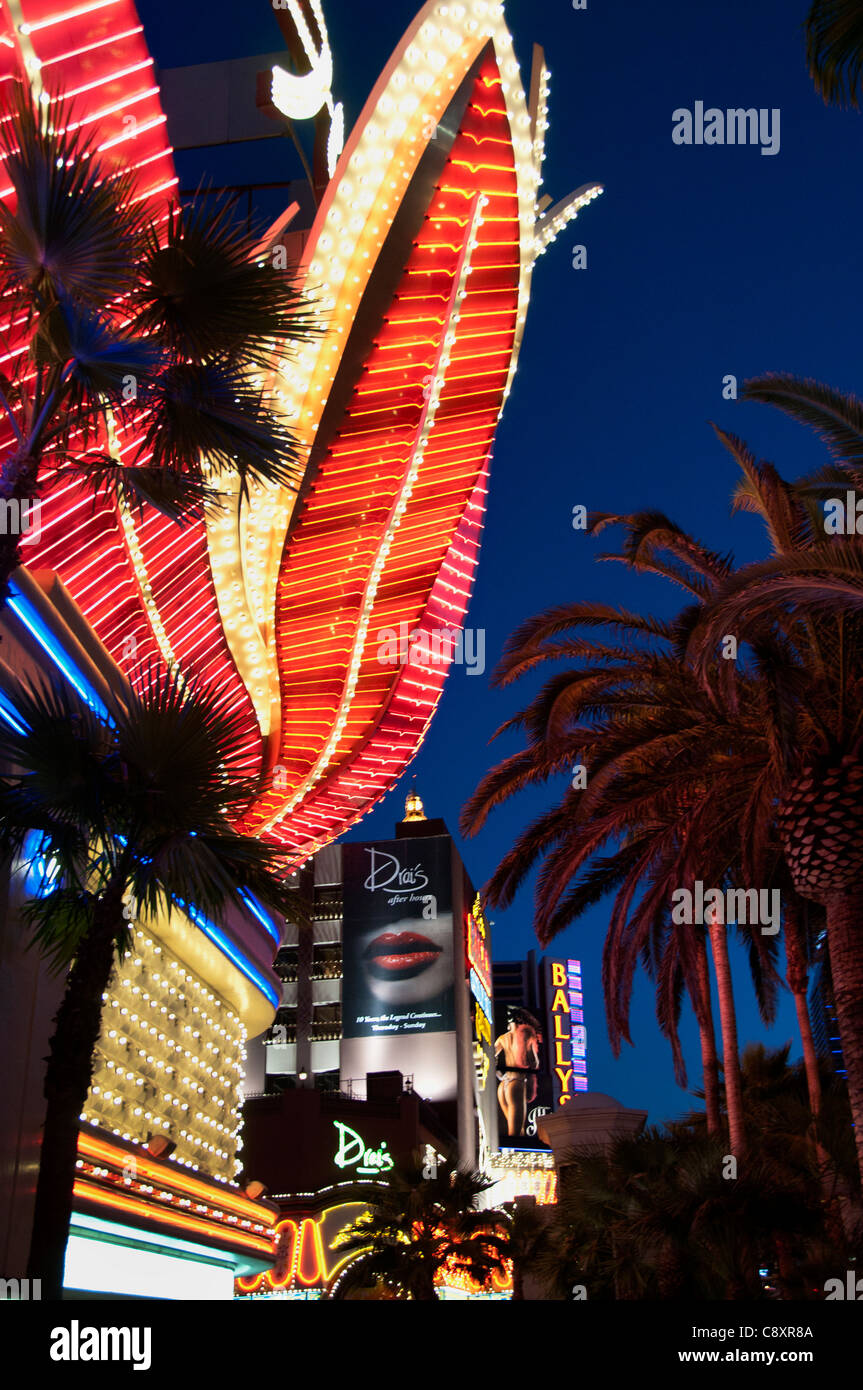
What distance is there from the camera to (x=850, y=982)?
12273mm

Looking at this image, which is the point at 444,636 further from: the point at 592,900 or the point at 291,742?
the point at 592,900

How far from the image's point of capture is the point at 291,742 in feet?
77.9

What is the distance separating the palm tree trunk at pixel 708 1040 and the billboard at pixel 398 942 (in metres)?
46.6

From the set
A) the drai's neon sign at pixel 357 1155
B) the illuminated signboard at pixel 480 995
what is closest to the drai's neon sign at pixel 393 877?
the illuminated signboard at pixel 480 995

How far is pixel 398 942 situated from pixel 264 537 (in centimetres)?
5185

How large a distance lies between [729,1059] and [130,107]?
13214 mm

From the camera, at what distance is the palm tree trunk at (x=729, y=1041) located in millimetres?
16766

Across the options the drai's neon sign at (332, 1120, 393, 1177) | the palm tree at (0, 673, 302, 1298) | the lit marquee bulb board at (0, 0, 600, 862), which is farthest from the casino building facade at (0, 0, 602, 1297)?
the drai's neon sign at (332, 1120, 393, 1177)

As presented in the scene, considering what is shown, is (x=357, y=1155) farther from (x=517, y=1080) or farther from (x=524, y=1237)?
(x=517, y=1080)

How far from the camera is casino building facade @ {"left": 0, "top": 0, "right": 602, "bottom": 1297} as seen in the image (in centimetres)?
1150

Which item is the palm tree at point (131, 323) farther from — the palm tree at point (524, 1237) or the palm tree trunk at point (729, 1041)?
the palm tree at point (524, 1237)

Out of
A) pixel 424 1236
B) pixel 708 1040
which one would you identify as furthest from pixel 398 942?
pixel 708 1040
